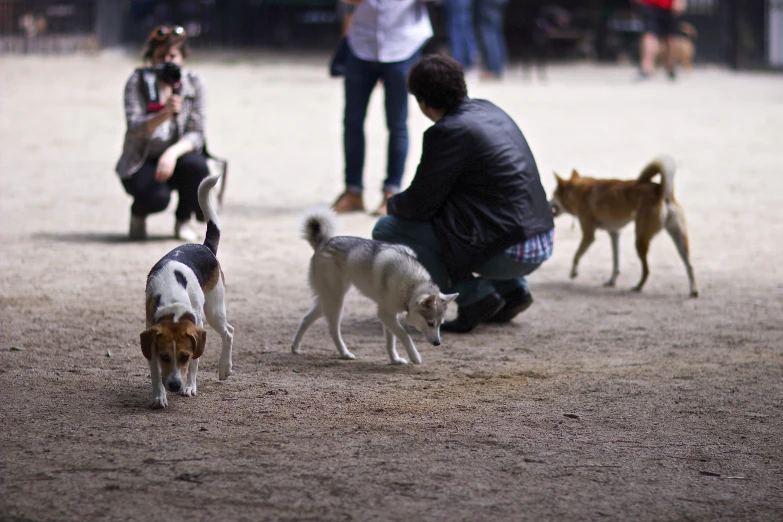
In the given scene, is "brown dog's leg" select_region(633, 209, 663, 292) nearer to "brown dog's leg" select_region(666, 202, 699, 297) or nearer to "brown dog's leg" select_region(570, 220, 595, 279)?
"brown dog's leg" select_region(666, 202, 699, 297)

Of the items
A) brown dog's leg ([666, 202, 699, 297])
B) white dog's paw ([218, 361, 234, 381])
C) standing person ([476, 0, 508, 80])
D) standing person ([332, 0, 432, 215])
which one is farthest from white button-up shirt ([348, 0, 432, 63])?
standing person ([476, 0, 508, 80])

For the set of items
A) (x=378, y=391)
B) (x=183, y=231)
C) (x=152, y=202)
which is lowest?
(x=378, y=391)

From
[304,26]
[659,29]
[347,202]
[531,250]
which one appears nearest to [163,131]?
[347,202]

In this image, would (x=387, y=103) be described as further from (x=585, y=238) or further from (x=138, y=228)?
(x=585, y=238)

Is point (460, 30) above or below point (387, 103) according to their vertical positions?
above

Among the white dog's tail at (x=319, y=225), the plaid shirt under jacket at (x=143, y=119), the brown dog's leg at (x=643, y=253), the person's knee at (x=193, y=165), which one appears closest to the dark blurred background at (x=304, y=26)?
the plaid shirt under jacket at (x=143, y=119)

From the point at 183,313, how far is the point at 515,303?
2.24m

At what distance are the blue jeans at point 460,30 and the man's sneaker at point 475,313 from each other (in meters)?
12.1

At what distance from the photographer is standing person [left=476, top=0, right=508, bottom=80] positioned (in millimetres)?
18328

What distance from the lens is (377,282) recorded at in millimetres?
4938

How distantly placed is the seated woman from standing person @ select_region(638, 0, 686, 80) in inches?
523

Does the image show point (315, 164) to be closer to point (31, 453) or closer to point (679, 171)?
point (679, 171)

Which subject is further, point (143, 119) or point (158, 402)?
point (143, 119)

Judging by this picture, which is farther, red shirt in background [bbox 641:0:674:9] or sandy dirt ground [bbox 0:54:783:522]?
red shirt in background [bbox 641:0:674:9]
